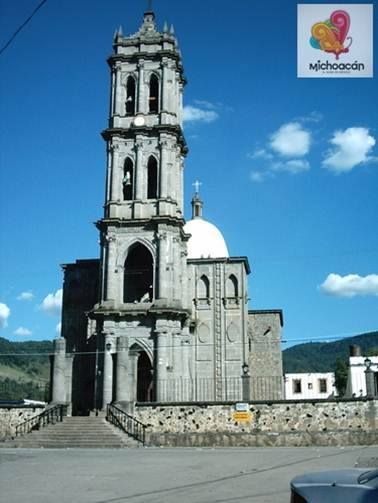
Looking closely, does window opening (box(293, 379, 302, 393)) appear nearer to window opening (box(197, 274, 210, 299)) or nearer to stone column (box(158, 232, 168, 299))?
window opening (box(197, 274, 210, 299))

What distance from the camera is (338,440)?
99.7 ft

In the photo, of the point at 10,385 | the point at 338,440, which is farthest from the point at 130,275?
the point at 10,385

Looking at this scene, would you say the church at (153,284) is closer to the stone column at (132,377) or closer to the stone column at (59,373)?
the stone column at (59,373)

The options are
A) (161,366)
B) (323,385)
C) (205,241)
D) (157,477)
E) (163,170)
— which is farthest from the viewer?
(323,385)

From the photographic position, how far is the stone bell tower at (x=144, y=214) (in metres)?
41.0

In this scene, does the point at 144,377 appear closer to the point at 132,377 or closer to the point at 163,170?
the point at 132,377

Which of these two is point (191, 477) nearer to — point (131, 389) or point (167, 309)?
point (131, 389)

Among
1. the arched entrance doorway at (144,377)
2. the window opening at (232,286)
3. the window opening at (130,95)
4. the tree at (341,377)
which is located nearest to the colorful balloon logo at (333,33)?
the arched entrance doorway at (144,377)

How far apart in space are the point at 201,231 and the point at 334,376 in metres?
36.6

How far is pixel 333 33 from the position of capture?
11.9 meters

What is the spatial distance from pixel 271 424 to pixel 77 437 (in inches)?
374

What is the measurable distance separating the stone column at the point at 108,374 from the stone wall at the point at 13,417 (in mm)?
5369

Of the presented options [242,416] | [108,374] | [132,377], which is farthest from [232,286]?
[242,416]

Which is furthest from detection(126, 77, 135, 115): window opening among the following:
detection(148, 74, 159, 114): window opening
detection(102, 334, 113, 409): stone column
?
detection(102, 334, 113, 409): stone column
